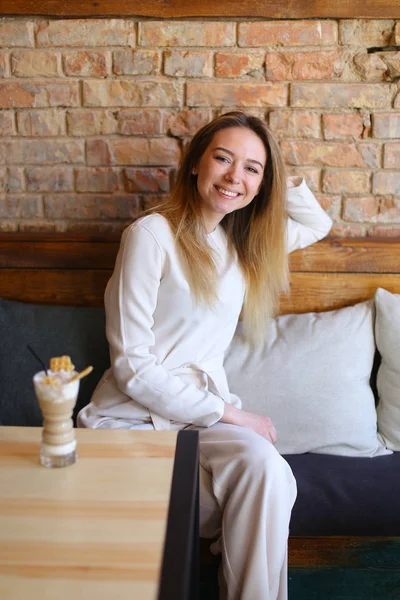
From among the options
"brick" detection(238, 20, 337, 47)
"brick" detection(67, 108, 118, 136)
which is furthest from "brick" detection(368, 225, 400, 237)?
"brick" detection(67, 108, 118, 136)

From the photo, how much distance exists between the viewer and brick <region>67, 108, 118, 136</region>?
2.15m

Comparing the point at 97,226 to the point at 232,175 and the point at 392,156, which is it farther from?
the point at 392,156

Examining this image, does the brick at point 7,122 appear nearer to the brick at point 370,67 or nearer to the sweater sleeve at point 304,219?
the sweater sleeve at point 304,219

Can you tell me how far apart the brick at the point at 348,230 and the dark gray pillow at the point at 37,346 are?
0.88 metres

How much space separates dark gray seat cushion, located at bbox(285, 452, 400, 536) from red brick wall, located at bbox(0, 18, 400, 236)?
35.9 inches

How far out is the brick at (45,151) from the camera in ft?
7.14

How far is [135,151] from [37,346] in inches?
29.6

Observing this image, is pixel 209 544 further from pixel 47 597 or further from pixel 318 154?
pixel 318 154

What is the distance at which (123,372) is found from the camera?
5.35ft

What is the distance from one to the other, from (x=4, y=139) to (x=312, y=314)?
1235 millimetres

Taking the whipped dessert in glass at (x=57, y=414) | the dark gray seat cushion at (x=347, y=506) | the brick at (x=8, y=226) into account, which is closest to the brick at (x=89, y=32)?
the brick at (x=8, y=226)

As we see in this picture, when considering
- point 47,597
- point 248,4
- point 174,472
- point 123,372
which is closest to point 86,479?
point 174,472

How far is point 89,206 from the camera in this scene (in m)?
2.22

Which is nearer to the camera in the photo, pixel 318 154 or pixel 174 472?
pixel 174 472
